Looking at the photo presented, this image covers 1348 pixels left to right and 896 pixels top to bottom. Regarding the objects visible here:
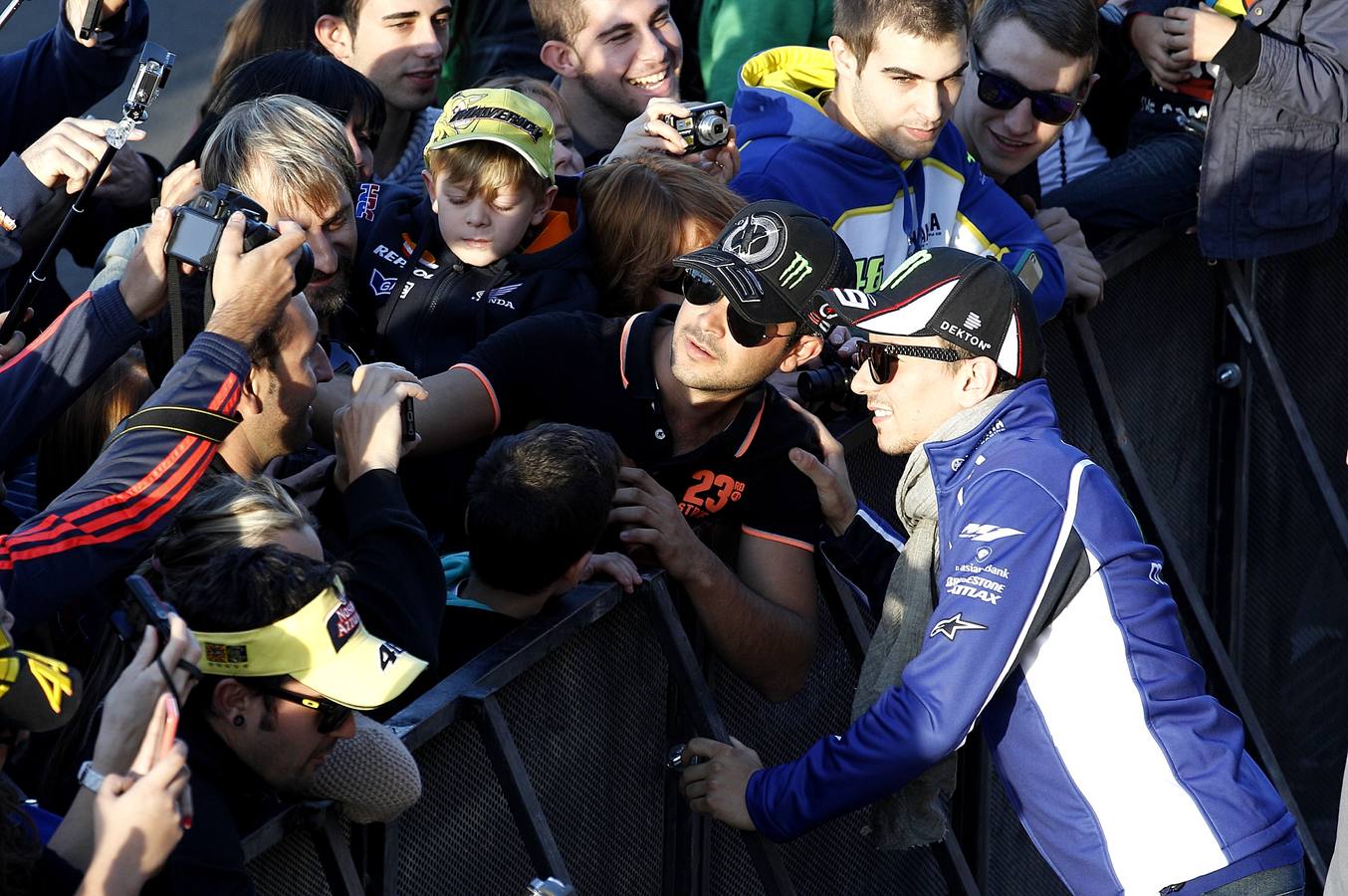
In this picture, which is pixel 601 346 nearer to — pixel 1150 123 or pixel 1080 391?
pixel 1080 391

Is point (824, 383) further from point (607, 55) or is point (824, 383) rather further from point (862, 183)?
point (607, 55)

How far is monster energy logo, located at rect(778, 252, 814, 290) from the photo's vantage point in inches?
145

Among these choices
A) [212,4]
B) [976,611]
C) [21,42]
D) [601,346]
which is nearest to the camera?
[976,611]

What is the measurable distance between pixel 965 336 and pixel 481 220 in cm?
124

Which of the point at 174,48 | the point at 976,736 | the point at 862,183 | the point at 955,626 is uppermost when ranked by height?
the point at 862,183

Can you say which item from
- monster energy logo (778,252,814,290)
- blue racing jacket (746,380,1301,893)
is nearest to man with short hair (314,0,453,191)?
monster energy logo (778,252,814,290)

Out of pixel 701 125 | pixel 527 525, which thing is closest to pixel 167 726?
pixel 527 525

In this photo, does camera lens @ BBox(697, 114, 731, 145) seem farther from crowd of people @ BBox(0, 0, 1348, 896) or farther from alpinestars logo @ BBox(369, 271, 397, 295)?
alpinestars logo @ BBox(369, 271, 397, 295)

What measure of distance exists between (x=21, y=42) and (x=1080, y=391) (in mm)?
5470

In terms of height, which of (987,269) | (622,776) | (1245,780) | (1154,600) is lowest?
(622,776)

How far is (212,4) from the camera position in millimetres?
8781

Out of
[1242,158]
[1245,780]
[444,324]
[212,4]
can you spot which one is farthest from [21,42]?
[1245,780]

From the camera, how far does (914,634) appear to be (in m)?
3.54

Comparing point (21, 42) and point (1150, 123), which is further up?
point (1150, 123)
